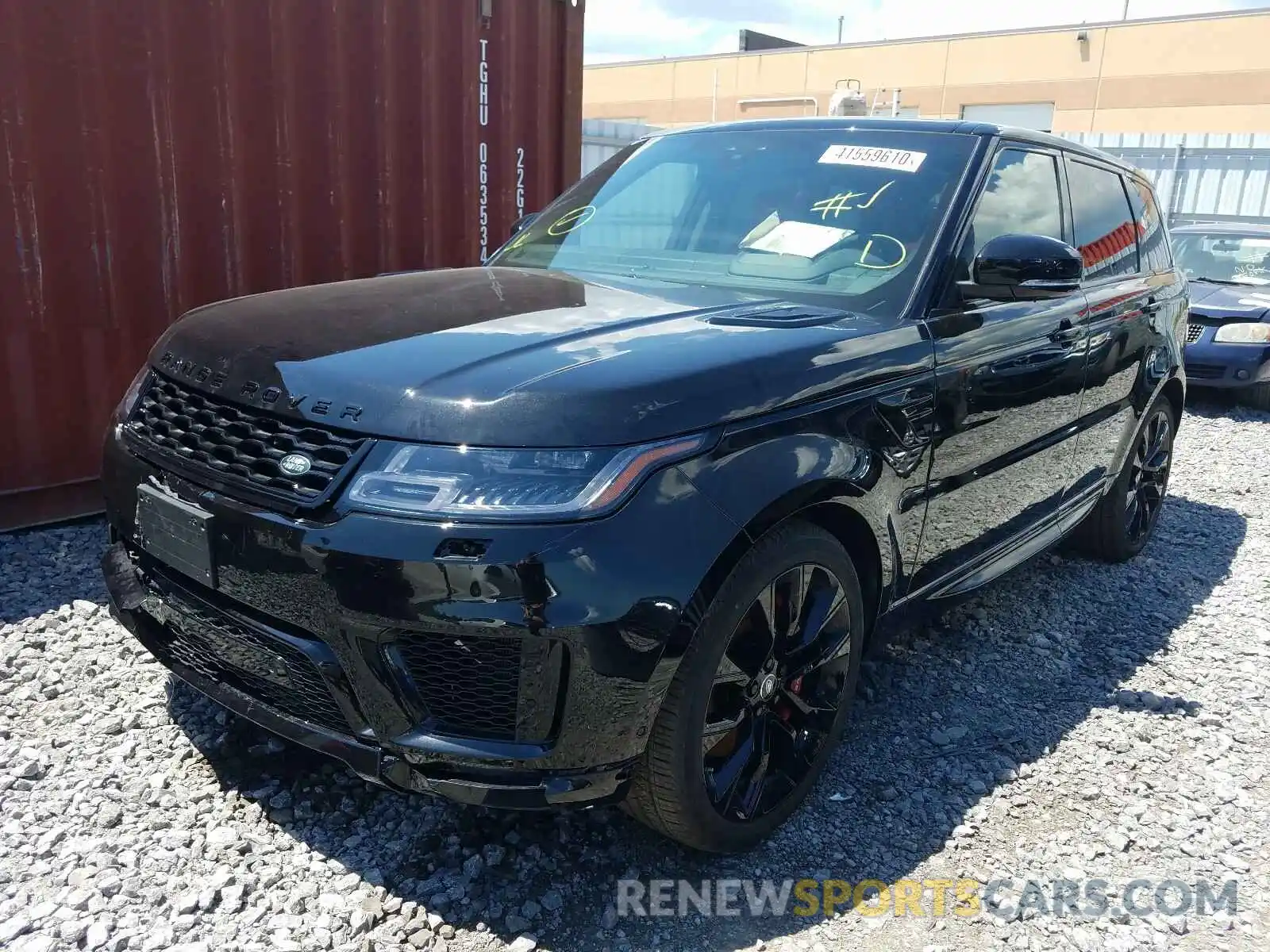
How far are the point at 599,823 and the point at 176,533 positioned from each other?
1.27m

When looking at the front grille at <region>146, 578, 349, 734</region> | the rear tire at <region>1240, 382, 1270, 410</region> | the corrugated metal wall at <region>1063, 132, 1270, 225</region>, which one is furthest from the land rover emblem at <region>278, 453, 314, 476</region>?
the corrugated metal wall at <region>1063, 132, 1270, 225</region>

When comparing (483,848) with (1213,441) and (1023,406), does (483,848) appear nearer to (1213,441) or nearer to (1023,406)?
(1023,406)

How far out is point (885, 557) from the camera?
2.67m

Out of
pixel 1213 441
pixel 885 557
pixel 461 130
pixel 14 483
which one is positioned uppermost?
pixel 461 130

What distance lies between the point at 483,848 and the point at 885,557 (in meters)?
1.29

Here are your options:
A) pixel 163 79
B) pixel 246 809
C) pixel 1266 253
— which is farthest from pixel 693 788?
pixel 1266 253

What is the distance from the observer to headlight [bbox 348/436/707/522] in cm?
190

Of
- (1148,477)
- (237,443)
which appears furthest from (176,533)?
(1148,477)

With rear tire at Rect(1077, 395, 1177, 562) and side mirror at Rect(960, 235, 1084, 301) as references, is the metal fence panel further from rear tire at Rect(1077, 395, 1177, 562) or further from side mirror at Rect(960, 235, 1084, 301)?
side mirror at Rect(960, 235, 1084, 301)

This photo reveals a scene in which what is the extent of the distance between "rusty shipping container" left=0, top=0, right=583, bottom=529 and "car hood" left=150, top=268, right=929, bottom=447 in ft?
7.23

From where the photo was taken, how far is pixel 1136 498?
15.5 ft

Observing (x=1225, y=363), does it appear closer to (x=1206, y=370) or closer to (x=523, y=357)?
(x=1206, y=370)

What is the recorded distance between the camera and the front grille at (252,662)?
6.86 ft

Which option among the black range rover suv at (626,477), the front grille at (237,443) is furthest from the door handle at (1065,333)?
the front grille at (237,443)
